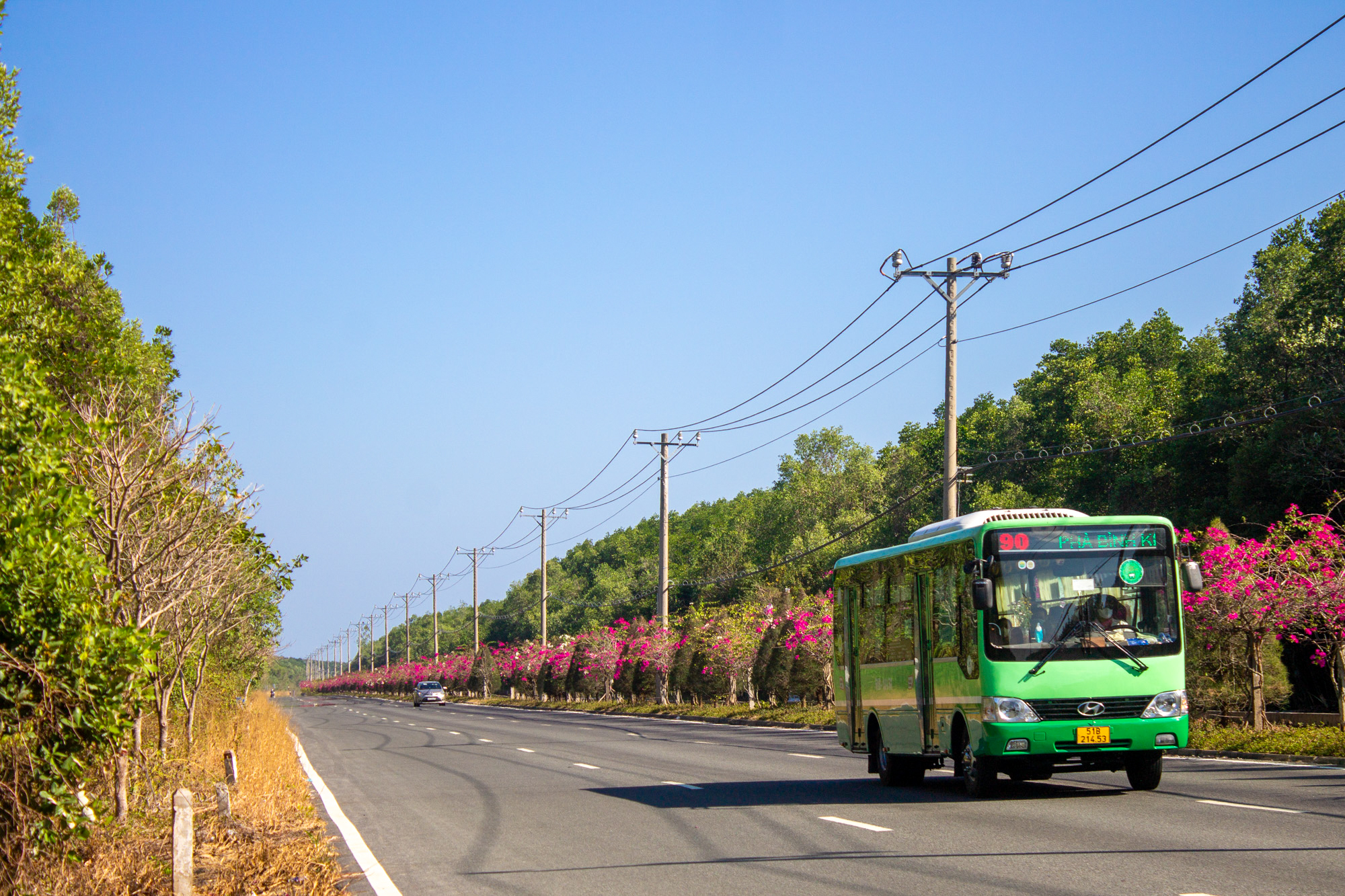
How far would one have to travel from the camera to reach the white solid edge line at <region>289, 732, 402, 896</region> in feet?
35.0

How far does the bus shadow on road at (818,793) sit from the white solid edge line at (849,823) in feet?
4.51

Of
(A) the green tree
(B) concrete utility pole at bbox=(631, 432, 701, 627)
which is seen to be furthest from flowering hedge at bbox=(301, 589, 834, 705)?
(A) the green tree

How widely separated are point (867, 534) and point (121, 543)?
91.7 metres

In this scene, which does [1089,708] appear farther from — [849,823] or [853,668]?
[853,668]

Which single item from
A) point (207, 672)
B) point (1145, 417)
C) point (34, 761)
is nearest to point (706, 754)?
point (207, 672)

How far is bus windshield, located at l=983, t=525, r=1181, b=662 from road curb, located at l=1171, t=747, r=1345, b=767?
3.80 m

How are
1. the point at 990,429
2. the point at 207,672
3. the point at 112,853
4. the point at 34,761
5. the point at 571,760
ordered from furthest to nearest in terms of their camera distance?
1. the point at 990,429
2. the point at 207,672
3. the point at 571,760
4. the point at 112,853
5. the point at 34,761

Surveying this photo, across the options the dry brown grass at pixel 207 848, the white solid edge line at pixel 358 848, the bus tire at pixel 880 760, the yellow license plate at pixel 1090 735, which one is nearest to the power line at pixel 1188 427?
the bus tire at pixel 880 760

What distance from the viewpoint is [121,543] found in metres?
13.6

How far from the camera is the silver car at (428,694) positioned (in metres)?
87.5

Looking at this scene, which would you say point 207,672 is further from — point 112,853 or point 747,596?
point 747,596

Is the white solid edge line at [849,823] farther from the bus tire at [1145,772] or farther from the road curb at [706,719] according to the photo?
the road curb at [706,719]

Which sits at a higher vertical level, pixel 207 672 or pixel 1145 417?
pixel 1145 417

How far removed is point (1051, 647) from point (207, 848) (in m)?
8.87
